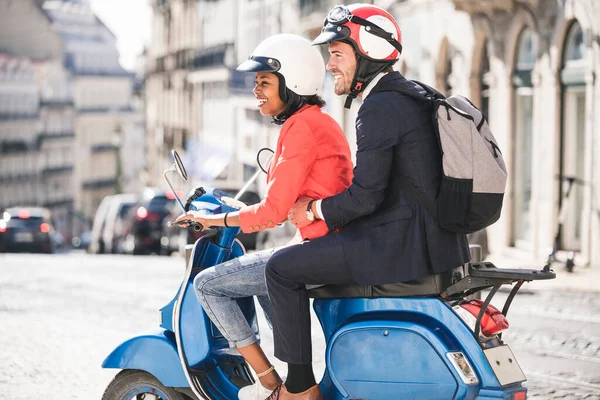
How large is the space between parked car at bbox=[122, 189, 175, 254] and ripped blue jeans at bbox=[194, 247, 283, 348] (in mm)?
27892

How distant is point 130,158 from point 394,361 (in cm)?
13876

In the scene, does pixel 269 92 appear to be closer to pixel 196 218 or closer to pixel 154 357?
pixel 196 218

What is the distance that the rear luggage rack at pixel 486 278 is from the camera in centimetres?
509

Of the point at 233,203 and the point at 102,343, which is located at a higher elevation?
→ the point at 233,203

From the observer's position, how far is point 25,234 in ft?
135

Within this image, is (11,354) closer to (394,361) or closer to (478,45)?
(394,361)

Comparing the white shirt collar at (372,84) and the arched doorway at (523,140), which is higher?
the white shirt collar at (372,84)

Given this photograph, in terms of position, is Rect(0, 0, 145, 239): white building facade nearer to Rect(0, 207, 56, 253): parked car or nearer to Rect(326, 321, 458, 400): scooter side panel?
Rect(0, 207, 56, 253): parked car

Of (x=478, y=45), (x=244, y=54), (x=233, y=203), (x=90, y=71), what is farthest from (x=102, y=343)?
(x=90, y=71)

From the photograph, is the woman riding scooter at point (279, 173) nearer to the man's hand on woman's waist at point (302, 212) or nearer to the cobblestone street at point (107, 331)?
the man's hand on woman's waist at point (302, 212)

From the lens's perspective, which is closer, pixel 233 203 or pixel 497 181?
pixel 497 181

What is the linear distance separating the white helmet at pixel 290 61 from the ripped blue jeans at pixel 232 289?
0.69 meters

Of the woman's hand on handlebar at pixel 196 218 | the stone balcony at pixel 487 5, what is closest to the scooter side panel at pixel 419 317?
the woman's hand on handlebar at pixel 196 218

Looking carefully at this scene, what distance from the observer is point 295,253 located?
5.43m
